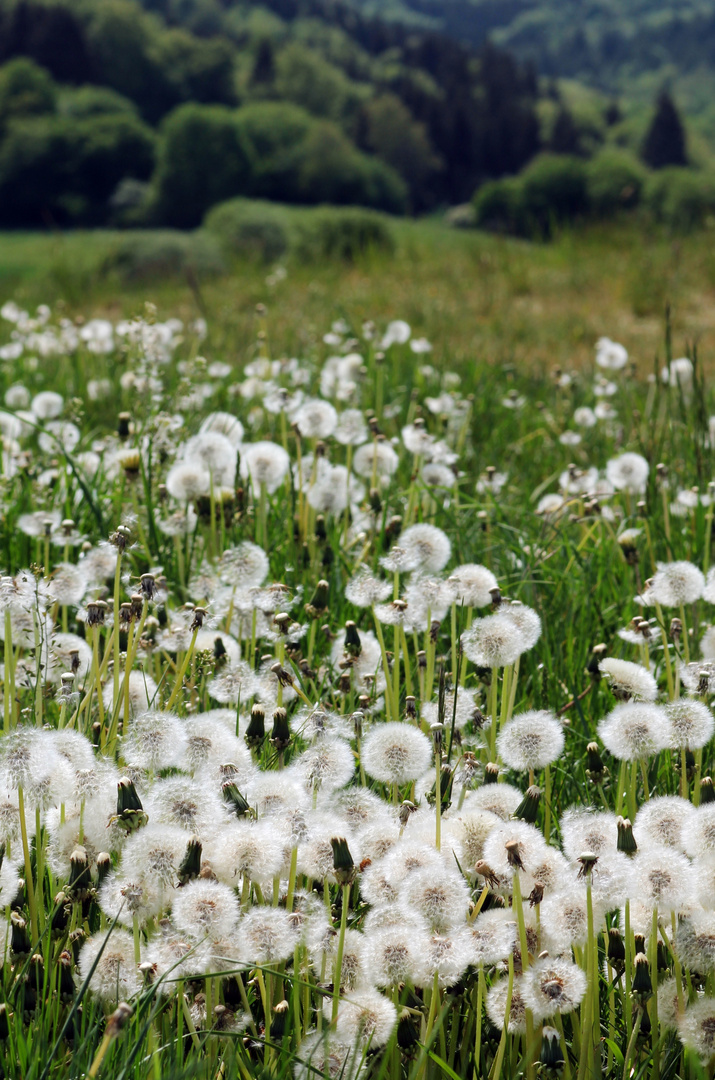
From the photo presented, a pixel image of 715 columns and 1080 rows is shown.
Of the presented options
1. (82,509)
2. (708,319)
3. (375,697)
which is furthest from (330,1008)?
(708,319)

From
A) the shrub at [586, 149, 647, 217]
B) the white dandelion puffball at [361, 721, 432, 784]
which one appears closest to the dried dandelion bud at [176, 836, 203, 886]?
the white dandelion puffball at [361, 721, 432, 784]

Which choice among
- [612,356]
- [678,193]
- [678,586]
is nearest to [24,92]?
[678,193]

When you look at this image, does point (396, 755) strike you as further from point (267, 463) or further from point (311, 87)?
point (311, 87)

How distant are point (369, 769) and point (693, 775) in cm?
90

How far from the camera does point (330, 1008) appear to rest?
A: 1.35 m

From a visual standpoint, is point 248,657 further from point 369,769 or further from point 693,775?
point 693,775

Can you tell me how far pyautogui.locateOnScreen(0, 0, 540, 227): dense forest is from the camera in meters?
59.0

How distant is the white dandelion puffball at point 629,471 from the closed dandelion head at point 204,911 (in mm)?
2687

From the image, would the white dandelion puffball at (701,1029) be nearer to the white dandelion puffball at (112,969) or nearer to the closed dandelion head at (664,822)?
the closed dandelion head at (664,822)

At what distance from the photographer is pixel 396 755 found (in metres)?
1.60

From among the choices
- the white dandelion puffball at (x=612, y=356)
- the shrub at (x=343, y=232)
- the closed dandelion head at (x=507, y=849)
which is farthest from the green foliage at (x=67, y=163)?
the closed dandelion head at (x=507, y=849)

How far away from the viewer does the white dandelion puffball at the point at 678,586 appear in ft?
7.22

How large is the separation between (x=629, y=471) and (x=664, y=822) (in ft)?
7.53

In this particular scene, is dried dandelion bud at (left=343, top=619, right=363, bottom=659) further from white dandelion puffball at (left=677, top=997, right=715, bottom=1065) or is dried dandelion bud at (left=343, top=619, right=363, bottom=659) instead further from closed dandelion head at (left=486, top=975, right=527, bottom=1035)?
white dandelion puffball at (left=677, top=997, right=715, bottom=1065)
